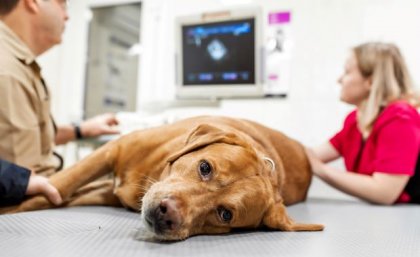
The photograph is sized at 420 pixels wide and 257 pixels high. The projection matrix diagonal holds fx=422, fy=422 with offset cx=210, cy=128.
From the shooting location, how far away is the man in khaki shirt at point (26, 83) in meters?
1.60

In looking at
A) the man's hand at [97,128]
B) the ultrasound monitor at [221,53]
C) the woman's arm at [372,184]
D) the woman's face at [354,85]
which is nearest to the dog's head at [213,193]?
the woman's arm at [372,184]

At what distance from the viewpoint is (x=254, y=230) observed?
4.32 feet

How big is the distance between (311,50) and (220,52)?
76 centimetres

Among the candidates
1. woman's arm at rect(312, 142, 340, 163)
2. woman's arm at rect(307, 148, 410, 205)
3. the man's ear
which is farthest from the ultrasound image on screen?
the man's ear

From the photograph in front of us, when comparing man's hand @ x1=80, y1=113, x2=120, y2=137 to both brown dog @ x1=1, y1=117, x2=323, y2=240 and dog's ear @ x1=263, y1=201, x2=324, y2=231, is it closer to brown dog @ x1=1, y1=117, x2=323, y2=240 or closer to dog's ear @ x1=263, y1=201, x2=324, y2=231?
brown dog @ x1=1, y1=117, x2=323, y2=240

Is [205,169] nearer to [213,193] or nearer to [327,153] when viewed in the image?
[213,193]

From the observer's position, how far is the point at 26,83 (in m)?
1.72

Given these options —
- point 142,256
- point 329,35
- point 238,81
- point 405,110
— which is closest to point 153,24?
point 238,81

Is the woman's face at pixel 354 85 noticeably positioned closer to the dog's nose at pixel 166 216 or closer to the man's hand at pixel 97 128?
the man's hand at pixel 97 128

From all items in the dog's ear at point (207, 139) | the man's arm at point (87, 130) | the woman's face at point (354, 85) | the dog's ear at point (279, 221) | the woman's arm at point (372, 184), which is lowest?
the woman's arm at point (372, 184)

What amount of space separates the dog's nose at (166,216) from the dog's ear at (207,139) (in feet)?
0.87

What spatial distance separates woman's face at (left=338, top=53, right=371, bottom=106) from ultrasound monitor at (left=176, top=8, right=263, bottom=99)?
41.1 inches

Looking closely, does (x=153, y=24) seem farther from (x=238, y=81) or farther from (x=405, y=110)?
(x=405, y=110)

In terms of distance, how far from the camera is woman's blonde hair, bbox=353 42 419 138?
228cm
